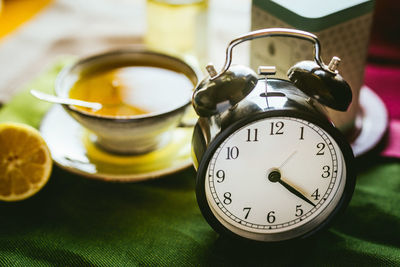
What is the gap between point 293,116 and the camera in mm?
679

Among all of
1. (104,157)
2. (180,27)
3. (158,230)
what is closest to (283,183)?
(158,230)

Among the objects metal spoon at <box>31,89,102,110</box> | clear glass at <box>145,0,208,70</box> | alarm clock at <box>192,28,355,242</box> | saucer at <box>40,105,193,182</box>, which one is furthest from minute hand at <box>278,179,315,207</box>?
clear glass at <box>145,0,208,70</box>

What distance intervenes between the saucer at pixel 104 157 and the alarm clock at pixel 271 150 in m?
0.21

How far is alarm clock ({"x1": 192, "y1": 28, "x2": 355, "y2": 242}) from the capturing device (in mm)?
679

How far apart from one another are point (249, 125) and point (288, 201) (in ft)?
0.52

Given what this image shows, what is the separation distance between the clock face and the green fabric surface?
45 mm

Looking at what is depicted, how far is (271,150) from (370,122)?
1.44ft

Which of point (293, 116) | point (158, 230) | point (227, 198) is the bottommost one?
point (158, 230)

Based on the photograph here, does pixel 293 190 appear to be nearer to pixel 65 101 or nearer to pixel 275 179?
pixel 275 179

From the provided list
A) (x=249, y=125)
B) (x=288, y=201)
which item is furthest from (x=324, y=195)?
(x=249, y=125)

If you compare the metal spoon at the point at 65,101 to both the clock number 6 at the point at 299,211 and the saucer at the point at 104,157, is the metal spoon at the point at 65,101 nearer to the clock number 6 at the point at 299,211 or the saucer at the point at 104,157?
the saucer at the point at 104,157

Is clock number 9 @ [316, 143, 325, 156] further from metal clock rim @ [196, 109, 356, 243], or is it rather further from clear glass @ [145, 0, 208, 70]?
clear glass @ [145, 0, 208, 70]

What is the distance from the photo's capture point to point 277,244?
781 mm

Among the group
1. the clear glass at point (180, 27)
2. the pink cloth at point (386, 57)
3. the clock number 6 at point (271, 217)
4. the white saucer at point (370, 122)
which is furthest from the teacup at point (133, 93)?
the pink cloth at point (386, 57)
